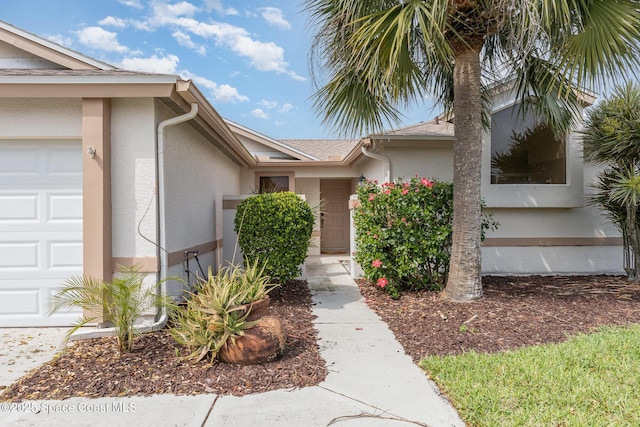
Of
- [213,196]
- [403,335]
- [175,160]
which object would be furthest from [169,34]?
[403,335]

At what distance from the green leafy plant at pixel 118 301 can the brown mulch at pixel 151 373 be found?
0.83 feet

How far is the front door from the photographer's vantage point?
13492 millimetres

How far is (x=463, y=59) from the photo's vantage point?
18.9ft

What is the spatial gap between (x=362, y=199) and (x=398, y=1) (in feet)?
10.3

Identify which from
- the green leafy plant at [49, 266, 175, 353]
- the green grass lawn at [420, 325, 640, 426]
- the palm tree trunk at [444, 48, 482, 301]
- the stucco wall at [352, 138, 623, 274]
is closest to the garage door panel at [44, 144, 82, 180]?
the green leafy plant at [49, 266, 175, 353]

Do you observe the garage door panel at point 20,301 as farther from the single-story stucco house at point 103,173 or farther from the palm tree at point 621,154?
the palm tree at point 621,154

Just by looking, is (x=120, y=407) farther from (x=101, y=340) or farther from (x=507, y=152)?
(x=507, y=152)

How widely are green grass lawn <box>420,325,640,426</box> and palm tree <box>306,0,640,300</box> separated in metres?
1.91

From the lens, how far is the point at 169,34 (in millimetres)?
14203

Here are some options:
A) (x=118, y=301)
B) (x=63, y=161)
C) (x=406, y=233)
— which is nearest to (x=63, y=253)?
(x=63, y=161)

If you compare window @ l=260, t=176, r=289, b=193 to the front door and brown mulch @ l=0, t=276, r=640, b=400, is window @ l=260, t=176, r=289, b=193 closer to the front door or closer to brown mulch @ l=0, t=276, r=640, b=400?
the front door

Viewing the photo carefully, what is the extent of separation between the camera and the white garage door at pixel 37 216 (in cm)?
497

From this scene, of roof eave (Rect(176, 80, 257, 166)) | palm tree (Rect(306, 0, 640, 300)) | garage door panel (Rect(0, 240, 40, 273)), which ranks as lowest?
garage door panel (Rect(0, 240, 40, 273))

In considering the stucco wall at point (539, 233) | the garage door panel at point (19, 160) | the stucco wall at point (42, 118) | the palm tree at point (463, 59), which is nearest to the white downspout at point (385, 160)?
the stucco wall at point (539, 233)
